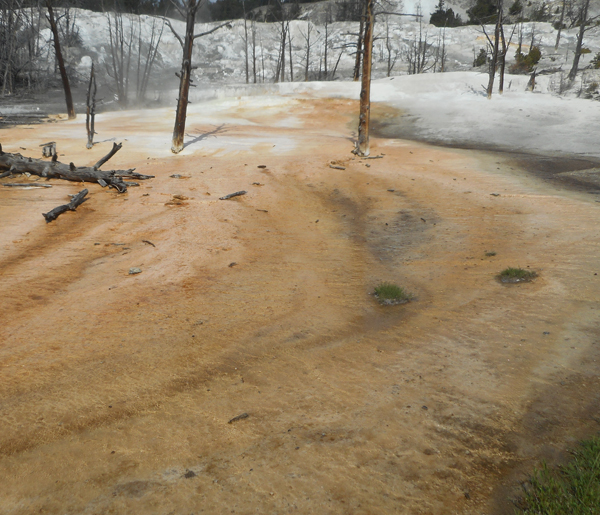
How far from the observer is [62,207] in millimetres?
9531

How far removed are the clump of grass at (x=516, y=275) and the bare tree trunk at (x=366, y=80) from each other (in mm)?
9634

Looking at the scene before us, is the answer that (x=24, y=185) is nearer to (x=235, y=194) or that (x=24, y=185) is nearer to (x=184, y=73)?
(x=235, y=194)

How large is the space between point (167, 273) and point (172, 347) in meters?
2.24

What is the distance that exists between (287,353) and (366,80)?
41.0 feet

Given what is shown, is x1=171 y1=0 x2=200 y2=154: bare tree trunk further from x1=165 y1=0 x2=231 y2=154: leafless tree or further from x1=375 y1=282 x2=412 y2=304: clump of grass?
x1=375 y1=282 x2=412 y2=304: clump of grass

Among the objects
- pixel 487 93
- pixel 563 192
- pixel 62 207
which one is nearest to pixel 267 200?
pixel 62 207

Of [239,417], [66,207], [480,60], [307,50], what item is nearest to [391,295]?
[239,417]

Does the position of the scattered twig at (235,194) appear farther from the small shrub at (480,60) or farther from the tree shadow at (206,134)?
the small shrub at (480,60)

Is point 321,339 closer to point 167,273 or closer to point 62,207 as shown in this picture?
point 167,273

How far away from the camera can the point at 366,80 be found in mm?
15156

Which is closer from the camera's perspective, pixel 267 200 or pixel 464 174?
pixel 267 200

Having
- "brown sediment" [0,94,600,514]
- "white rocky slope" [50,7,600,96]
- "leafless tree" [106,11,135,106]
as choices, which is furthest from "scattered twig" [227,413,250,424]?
"white rocky slope" [50,7,600,96]

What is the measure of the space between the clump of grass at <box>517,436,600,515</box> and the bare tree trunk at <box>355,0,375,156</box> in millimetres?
13154

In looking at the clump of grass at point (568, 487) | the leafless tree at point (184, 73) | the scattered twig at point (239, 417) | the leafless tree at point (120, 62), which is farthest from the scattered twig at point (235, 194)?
the leafless tree at point (120, 62)
